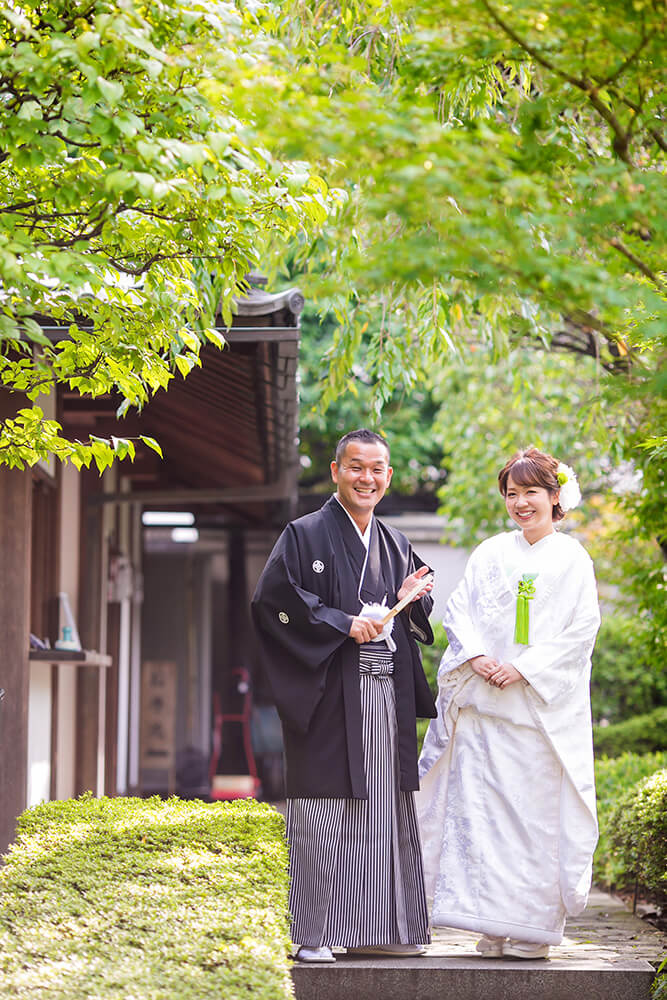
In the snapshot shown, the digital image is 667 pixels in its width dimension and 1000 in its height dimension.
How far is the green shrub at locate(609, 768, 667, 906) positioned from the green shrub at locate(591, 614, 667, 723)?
5000 mm

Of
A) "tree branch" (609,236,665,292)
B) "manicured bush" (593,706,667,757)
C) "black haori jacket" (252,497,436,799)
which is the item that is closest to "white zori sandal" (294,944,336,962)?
"black haori jacket" (252,497,436,799)

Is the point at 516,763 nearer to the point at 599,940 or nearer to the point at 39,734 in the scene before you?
the point at 599,940

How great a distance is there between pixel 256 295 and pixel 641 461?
6.80 ft

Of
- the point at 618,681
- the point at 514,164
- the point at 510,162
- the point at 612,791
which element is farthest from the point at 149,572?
the point at 510,162

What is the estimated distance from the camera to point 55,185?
3121 mm

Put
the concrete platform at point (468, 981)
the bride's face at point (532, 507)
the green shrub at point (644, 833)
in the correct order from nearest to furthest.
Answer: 1. the concrete platform at point (468, 981)
2. the bride's face at point (532, 507)
3. the green shrub at point (644, 833)

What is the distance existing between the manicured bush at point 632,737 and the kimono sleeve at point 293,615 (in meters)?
6.14

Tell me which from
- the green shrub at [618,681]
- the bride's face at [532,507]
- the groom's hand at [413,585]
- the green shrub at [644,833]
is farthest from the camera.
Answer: the green shrub at [618,681]

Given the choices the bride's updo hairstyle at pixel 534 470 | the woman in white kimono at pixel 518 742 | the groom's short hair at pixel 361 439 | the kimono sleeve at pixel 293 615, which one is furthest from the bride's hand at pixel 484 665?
the groom's short hair at pixel 361 439

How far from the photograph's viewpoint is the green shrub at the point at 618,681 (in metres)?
10.9

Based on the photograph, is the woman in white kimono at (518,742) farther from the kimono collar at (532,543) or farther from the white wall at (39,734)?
the white wall at (39,734)

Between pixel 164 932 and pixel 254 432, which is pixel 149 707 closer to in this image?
pixel 254 432

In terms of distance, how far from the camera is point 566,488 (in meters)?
4.59

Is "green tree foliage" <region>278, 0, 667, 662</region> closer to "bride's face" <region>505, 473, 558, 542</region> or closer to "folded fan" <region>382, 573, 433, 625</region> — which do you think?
"bride's face" <region>505, 473, 558, 542</region>
